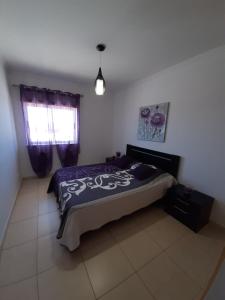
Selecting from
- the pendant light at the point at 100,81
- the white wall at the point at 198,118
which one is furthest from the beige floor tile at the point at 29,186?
the white wall at the point at 198,118

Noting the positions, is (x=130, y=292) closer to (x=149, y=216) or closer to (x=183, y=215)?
(x=149, y=216)

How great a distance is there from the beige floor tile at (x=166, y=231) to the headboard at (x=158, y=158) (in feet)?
2.71

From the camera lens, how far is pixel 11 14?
141 cm

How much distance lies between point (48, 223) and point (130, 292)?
4.45 ft

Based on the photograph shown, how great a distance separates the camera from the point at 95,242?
1646 millimetres

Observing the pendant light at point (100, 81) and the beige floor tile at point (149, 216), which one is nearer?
the pendant light at point (100, 81)

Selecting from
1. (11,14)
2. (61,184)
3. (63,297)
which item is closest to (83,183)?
(61,184)

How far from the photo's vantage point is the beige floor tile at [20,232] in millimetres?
1594

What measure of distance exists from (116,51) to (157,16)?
76 centimetres

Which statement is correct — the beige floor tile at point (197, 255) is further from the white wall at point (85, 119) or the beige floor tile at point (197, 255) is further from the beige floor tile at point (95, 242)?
the white wall at point (85, 119)

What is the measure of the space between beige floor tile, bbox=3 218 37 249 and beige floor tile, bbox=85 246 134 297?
2.83 ft

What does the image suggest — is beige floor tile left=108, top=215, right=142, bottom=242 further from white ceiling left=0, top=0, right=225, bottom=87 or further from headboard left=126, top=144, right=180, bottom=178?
white ceiling left=0, top=0, right=225, bottom=87

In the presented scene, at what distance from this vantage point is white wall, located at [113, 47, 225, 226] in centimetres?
188

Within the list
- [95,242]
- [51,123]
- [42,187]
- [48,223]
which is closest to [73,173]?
[48,223]
